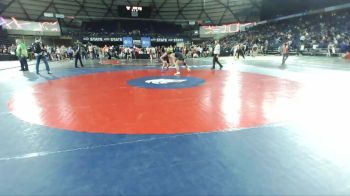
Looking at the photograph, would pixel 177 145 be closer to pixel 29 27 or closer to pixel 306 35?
pixel 306 35

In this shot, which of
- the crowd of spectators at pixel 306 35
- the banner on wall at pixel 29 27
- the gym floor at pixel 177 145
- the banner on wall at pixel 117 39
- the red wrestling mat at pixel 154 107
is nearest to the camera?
the gym floor at pixel 177 145

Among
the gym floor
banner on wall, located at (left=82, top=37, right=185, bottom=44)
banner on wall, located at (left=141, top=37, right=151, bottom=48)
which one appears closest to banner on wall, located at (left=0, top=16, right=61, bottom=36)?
banner on wall, located at (left=82, top=37, right=185, bottom=44)

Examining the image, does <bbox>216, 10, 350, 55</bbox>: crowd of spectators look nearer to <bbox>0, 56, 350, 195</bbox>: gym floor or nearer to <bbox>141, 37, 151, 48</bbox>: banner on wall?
<bbox>141, 37, 151, 48</bbox>: banner on wall

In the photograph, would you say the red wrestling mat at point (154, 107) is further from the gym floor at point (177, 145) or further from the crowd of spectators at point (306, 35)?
the crowd of spectators at point (306, 35)

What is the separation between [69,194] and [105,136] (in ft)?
4.93

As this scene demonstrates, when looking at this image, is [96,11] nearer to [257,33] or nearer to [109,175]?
[257,33]

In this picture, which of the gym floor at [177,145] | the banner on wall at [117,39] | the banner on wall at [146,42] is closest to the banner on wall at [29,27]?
the banner on wall at [117,39]

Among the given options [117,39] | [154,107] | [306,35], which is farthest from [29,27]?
[154,107]

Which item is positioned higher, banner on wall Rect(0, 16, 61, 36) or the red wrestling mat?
banner on wall Rect(0, 16, 61, 36)

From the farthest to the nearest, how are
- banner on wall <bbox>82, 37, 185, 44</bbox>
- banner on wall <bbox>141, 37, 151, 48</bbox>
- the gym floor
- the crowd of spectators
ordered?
1. banner on wall <bbox>141, 37, 151, 48</bbox>
2. banner on wall <bbox>82, 37, 185, 44</bbox>
3. the crowd of spectators
4. the gym floor

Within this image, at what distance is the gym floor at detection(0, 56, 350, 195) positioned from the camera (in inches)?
97.0

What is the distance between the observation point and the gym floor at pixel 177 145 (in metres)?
2.46

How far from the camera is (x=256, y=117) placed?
4.59 metres

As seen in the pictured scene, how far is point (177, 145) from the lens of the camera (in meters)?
3.41
